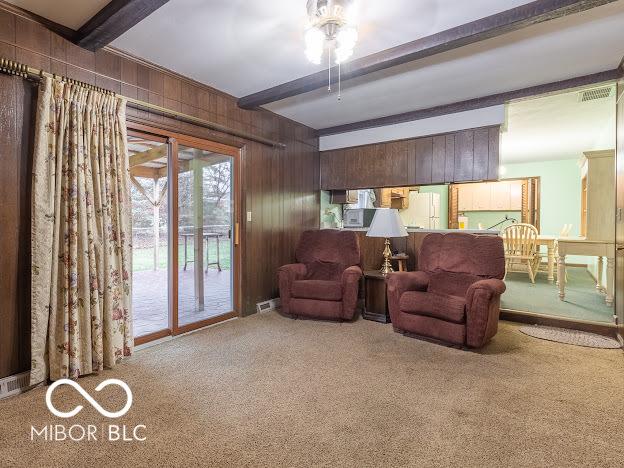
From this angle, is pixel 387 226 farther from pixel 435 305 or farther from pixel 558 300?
pixel 558 300

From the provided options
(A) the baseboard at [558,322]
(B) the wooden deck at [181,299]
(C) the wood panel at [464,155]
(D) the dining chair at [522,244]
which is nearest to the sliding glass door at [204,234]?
(B) the wooden deck at [181,299]

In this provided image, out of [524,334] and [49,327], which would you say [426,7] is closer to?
[524,334]

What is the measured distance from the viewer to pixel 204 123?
10.8 feet

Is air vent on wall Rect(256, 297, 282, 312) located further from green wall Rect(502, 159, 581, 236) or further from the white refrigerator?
green wall Rect(502, 159, 581, 236)

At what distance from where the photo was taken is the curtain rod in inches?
80.2

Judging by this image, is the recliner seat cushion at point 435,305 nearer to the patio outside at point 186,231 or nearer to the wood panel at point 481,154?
the wood panel at point 481,154

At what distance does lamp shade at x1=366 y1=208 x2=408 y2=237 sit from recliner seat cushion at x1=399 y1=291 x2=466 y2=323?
739mm

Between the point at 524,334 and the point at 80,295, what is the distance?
3.82 metres

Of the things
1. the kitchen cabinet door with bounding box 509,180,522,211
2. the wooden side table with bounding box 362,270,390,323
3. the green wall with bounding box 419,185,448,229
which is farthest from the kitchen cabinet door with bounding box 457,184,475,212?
the wooden side table with bounding box 362,270,390,323

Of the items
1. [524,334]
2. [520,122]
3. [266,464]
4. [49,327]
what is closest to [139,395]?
[49,327]

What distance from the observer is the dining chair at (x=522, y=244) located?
527 centimetres

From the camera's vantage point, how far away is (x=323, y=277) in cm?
398

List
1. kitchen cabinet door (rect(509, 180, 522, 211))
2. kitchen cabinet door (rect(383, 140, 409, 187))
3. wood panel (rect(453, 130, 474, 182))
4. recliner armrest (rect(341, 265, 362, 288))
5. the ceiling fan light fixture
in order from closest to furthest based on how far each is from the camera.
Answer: the ceiling fan light fixture → recliner armrest (rect(341, 265, 362, 288)) → wood panel (rect(453, 130, 474, 182)) → kitchen cabinet door (rect(383, 140, 409, 187)) → kitchen cabinet door (rect(509, 180, 522, 211))

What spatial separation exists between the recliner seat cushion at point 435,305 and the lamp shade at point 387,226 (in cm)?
74
